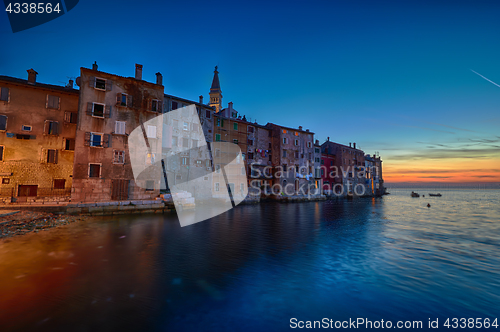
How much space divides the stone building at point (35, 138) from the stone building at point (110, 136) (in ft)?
8.84

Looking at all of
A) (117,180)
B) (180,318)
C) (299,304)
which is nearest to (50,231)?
(117,180)

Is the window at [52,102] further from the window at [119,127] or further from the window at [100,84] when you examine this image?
the window at [119,127]

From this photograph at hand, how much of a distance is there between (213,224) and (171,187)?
47.5 ft

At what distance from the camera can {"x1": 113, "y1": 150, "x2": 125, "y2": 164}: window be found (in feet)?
83.1

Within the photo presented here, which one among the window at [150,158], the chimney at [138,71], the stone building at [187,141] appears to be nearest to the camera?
the window at [150,158]

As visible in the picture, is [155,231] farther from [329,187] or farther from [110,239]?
[329,187]

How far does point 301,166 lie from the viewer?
5241 cm

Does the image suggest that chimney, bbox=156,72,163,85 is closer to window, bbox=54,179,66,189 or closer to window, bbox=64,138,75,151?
window, bbox=64,138,75,151

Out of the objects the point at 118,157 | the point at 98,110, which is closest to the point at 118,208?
the point at 118,157

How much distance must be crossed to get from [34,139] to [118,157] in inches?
313

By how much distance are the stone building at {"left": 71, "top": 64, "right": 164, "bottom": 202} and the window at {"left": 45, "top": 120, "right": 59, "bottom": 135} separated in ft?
9.79

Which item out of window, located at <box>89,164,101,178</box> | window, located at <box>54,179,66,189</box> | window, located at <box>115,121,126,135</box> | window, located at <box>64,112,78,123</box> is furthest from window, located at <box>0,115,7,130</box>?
window, located at <box>115,121,126,135</box>

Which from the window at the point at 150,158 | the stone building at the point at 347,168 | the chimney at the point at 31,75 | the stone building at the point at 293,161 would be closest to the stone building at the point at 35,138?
the chimney at the point at 31,75

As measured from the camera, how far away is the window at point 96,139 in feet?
80.4
